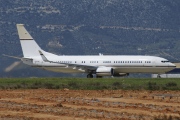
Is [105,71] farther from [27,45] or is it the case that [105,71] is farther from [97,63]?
[27,45]

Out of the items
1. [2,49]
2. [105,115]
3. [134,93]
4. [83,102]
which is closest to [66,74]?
[134,93]

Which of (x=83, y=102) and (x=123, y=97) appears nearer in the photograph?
(x=83, y=102)

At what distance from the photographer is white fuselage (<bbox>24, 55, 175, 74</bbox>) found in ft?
278

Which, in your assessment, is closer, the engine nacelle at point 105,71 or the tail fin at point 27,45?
the engine nacelle at point 105,71

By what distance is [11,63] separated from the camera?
9525cm

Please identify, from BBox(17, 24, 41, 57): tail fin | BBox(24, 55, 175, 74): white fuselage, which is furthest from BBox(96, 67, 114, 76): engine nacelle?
BBox(17, 24, 41, 57): tail fin

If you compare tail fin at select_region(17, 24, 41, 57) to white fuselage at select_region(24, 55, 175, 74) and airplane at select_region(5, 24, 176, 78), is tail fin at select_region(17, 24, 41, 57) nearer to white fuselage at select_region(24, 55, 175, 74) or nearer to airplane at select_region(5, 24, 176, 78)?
airplane at select_region(5, 24, 176, 78)

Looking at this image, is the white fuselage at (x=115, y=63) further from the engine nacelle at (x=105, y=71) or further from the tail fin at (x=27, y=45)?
the tail fin at (x=27, y=45)

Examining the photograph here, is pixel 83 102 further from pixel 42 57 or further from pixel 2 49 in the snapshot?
pixel 2 49

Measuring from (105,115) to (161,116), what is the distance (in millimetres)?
2778

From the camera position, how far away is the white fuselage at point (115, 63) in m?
84.8

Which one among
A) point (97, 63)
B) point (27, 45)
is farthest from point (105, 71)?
point (27, 45)

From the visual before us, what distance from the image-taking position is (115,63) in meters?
86.2

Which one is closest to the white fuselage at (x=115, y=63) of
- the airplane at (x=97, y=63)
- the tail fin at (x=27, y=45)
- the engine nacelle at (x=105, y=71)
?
the airplane at (x=97, y=63)
